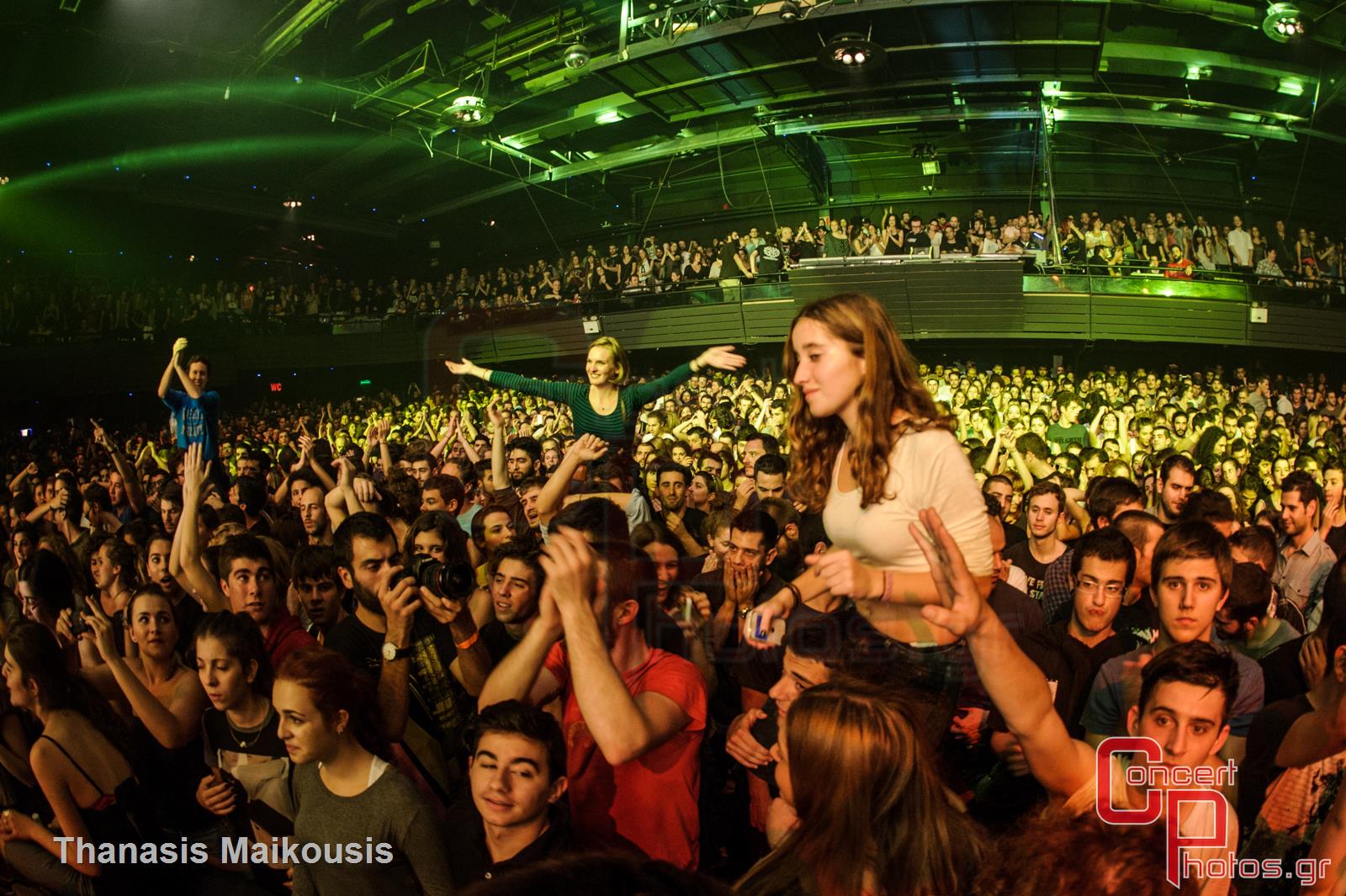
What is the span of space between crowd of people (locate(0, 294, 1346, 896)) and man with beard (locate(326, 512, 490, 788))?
13mm

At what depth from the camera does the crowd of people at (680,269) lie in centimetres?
1770

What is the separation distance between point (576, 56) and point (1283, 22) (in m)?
10.8

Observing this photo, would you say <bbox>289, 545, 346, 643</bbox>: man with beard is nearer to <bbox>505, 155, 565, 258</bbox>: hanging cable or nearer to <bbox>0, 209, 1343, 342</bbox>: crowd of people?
<bbox>0, 209, 1343, 342</bbox>: crowd of people

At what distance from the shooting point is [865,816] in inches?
66.1

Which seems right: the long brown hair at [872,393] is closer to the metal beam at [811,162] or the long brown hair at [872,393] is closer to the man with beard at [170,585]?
the man with beard at [170,585]

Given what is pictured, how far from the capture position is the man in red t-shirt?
6.95ft

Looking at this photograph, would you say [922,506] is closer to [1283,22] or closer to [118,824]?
[118,824]

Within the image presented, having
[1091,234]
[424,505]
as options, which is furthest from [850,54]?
[424,505]

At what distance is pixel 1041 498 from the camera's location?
490 cm

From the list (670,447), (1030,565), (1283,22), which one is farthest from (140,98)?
(1283,22)

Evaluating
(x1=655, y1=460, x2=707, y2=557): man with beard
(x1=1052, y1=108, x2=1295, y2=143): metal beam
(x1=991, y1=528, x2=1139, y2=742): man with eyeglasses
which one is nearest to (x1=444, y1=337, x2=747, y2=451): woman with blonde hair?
(x1=655, y1=460, x2=707, y2=557): man with beard

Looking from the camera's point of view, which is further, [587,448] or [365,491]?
[365,491]

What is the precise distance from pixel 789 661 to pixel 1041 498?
3027mm

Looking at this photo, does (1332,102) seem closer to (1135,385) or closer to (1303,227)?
(1303,227)
